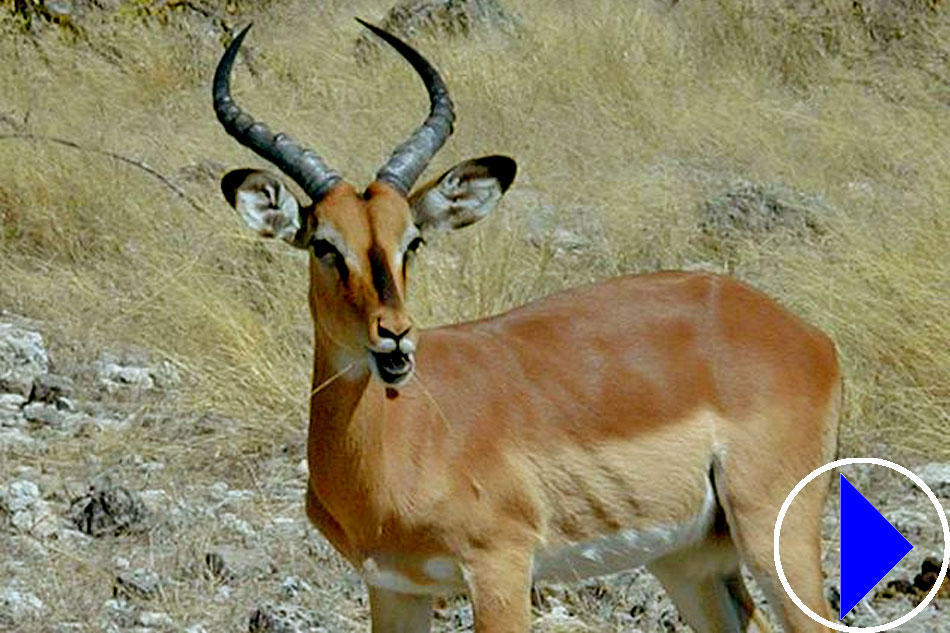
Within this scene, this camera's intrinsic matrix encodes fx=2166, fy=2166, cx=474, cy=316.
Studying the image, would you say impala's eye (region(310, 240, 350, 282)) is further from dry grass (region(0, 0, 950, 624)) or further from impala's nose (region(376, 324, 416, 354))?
dry grass (region(0, 0, 950, 624))

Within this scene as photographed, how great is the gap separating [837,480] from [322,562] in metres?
1.51

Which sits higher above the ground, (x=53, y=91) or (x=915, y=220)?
(x=915, y=220)

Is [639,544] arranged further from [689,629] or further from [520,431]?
[689,629]

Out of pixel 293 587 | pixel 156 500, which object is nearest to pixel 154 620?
pixel 293 587

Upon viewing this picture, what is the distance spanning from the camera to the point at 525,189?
1035 cm

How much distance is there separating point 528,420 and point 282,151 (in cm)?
83

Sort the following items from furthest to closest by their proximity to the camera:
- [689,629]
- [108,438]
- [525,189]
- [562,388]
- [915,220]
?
[525,189], [915,220], [108,438], [689,629], [562,388]

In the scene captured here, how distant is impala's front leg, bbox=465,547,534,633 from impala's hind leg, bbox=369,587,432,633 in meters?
0.28

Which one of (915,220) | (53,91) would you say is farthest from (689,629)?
(53,91)

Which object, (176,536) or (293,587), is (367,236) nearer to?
(293,587)

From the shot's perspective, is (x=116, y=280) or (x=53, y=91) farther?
(x=53, y=91)

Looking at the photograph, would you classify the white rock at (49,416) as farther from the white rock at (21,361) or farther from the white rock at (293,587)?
the white rock at (293,587)

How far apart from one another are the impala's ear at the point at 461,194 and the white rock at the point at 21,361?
2.90m

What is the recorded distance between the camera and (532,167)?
10.7 metres
